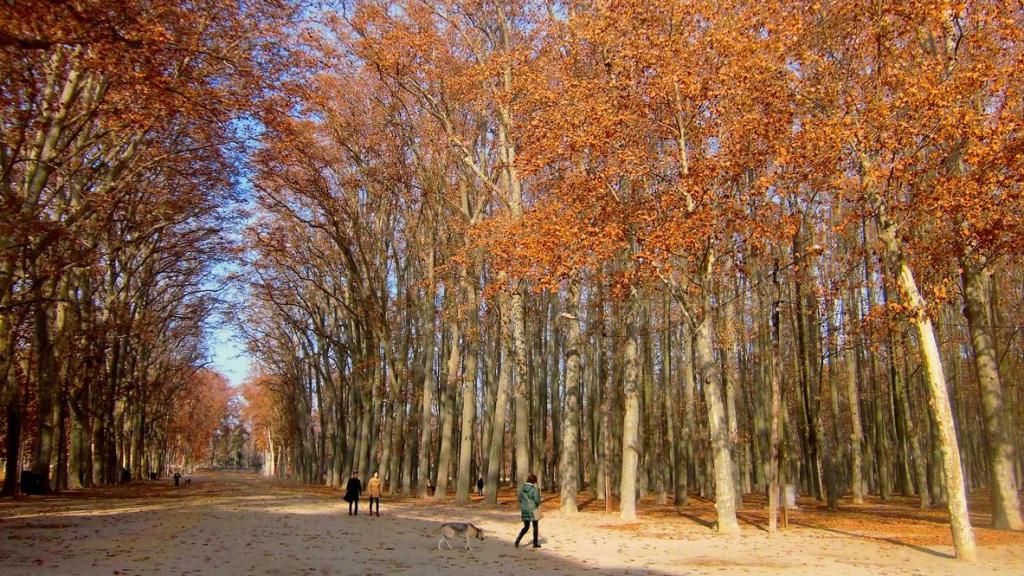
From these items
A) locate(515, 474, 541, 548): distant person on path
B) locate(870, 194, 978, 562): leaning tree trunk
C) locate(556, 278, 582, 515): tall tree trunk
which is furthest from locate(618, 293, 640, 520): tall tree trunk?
locate(870, 194, 978, 562): leaning tree trunk

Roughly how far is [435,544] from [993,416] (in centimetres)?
1381

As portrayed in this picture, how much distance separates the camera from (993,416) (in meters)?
17.5

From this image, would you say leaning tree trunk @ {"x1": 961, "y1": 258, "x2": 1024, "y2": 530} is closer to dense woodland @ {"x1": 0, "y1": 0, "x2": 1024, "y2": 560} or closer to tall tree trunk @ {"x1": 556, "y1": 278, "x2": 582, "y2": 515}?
dense woodland @ {"x1": 0, "y1": 0, "x2": 1024, "y2": 560}

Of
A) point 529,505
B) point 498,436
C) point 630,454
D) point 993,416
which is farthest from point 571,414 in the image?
point 993,416

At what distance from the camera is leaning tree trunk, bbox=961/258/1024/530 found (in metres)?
17.1

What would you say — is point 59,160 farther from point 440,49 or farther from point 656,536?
point 656,536

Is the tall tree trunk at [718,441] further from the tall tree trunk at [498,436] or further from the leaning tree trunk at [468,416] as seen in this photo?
the leaning tree trunk at [468,416]

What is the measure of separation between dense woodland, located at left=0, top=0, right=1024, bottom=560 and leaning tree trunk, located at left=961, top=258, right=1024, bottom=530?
0.24ft

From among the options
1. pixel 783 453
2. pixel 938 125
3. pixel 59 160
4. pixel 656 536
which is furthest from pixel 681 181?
pixel 59 160

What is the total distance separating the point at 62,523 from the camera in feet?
56.0

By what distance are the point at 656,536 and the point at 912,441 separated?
1838cm

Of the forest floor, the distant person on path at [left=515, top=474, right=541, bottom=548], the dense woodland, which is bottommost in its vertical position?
the forest floor

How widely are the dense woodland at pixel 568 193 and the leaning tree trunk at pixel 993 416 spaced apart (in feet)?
0.24

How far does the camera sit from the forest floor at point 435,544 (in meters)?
11.9
